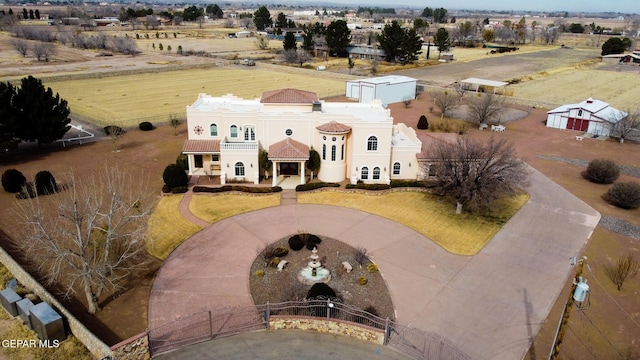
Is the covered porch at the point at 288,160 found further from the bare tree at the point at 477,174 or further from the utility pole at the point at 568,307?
the utility pole at the point at 568,307

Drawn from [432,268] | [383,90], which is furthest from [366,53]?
[432,268]

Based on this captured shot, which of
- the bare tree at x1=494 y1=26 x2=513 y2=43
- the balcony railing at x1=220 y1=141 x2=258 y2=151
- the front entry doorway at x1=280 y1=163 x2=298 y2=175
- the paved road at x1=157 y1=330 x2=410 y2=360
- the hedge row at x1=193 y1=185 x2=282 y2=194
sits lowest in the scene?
the paved road at x1=157 y1=330 x2=410 y2=360

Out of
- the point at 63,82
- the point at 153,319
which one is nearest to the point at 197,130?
the point at 153,319

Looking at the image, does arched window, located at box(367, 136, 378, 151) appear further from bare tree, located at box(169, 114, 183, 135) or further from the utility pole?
bare tree, located at box(169, 114, 183, 135)

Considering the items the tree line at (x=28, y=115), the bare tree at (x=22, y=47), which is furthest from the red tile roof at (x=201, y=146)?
the bare tree at (x=22, y=47)

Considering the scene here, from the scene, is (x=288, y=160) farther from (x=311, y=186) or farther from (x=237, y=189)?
(x=237, y=189)

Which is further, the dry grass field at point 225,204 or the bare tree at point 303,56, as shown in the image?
the bare tree at point 303,56

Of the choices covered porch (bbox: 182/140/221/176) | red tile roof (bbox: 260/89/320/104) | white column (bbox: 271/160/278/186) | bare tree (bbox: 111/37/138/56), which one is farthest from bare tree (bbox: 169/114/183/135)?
bare tree (bbox: 111/37/138/56)

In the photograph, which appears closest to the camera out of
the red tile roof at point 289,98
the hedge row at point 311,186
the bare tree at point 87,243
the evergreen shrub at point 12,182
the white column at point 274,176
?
the bare tree at point 87,243
